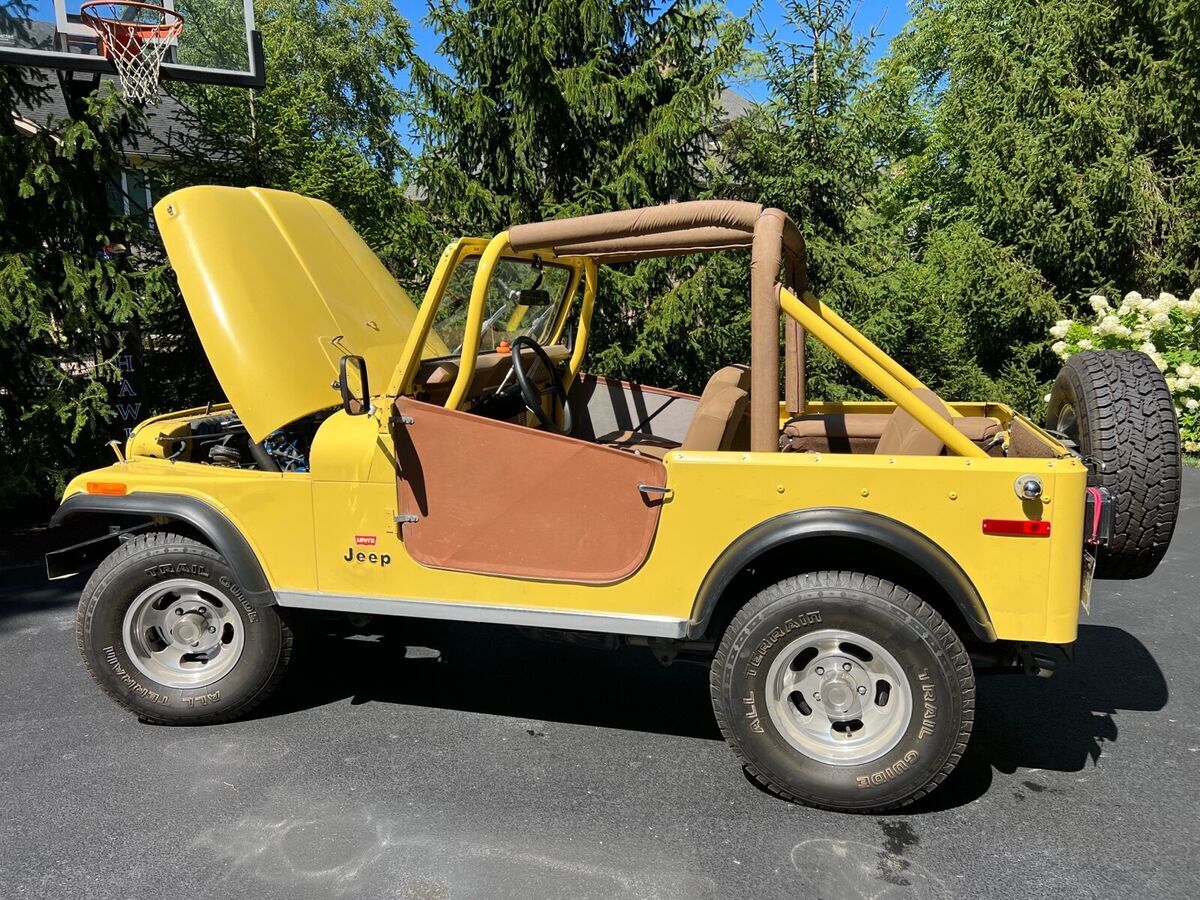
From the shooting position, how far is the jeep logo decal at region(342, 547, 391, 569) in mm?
3387

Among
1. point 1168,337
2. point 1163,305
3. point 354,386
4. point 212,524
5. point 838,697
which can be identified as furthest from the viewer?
point 1168,337

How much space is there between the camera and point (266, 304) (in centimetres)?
367

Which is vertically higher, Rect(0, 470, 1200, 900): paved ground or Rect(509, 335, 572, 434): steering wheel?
Rect(509, 335, 572, 434): steering wheel

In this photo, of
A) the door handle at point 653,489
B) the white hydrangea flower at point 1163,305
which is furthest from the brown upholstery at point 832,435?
the white hydrangea flower at point 1163,305

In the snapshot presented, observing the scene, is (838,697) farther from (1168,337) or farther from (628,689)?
(1168,337)

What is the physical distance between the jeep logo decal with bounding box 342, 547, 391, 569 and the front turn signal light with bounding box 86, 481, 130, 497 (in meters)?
1.04

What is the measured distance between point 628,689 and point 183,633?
1.98m

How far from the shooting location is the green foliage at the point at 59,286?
6367 mm

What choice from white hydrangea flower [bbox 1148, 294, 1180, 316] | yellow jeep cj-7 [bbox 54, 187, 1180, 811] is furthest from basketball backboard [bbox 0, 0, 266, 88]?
white hydrangea flower [bbox 1148, 294, 1180, 316]

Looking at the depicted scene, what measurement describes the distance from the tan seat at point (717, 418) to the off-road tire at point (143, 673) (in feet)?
5.58

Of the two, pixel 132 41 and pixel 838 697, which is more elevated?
pixel 132 41

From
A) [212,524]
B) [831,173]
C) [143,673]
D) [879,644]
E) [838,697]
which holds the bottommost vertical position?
[143,673]

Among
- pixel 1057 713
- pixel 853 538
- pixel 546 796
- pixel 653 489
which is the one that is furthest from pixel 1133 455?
pixel 546 796

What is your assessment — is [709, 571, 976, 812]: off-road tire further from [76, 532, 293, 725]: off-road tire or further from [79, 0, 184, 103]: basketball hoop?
[79, 0, 184, 103]: basketball hoop
